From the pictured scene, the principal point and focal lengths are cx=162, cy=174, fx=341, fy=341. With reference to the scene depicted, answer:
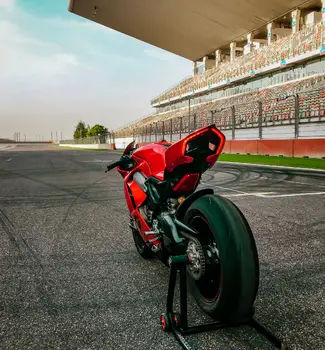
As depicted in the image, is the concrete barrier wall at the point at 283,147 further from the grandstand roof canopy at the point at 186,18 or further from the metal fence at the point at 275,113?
the grandstand roof canopy at the point at 186,18

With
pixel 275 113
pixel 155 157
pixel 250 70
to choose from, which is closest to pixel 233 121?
pixel 275 113

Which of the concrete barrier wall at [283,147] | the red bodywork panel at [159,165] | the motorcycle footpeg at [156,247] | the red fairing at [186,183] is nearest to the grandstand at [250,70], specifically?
the concrete barrier wall at [283,147]

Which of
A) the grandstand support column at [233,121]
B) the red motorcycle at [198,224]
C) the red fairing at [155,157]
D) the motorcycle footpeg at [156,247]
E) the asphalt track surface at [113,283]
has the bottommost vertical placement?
the asphalt track surface at [113,283]

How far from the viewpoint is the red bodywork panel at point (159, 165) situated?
7.72 feet

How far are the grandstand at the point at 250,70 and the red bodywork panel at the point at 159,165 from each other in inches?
527

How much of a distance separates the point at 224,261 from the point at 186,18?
47.7 metres

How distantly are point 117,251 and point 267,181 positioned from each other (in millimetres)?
6489

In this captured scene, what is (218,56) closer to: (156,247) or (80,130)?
(156,247)

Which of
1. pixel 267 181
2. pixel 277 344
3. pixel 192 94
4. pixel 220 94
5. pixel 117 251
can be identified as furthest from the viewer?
pixel 192 94

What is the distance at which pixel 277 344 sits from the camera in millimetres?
1844

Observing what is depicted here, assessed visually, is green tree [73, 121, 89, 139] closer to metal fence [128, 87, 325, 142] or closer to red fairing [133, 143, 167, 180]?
metal fence [128, 87, 325, 142]

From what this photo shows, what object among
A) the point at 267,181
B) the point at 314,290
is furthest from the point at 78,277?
the point at 267,181

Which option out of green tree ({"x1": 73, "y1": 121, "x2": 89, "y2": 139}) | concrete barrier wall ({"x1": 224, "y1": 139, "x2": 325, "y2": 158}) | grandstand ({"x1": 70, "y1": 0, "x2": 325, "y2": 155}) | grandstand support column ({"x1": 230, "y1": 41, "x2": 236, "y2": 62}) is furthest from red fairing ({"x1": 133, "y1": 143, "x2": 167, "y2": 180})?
green tree ({"x1": 73, "y1": 121, "x2": 89, "y2": 139})

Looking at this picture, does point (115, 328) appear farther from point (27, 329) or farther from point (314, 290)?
point (314, 290)
